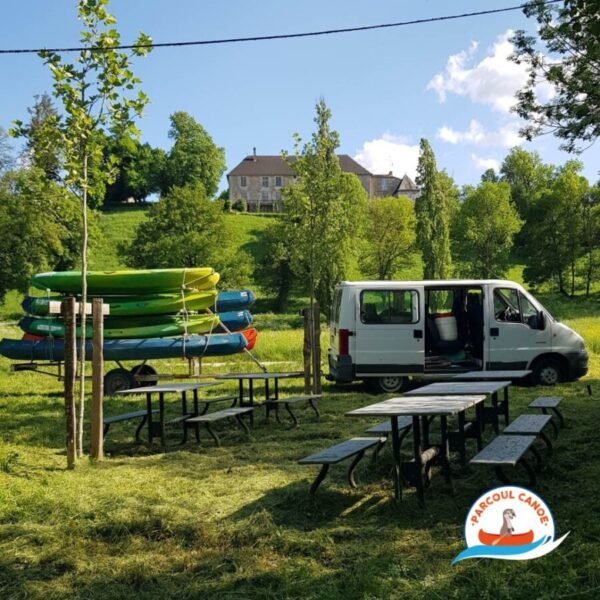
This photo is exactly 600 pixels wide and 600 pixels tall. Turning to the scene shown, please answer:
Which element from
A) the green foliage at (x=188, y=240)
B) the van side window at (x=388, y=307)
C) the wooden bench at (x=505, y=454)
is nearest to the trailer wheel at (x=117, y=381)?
the van side window at (x=388, y=307)

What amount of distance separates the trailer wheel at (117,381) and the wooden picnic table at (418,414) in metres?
7.98

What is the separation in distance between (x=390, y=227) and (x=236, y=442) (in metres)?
51.3

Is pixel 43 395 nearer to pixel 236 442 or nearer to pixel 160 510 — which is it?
pixel 236 442

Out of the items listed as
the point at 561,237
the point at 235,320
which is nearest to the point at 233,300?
the point at 235,320

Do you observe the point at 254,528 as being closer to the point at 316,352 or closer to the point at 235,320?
the point at 316,352

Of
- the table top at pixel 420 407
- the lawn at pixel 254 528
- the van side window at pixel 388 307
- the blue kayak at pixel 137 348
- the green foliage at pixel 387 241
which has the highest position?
the green foliage at pixel 387 241

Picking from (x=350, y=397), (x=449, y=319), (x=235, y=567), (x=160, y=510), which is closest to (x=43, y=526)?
(x=160, y=510)

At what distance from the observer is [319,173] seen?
20.5 m

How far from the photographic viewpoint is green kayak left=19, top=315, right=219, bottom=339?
42.2 feet

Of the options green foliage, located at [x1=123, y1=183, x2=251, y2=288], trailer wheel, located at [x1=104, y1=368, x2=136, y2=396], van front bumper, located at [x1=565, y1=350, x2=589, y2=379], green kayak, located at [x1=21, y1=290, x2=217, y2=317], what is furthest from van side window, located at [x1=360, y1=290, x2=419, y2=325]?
green foliage, located at [x1=123, y1=183, x2=251, y2=288]

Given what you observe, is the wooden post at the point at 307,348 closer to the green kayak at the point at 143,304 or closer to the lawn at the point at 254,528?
the lawn at the point at 254,528

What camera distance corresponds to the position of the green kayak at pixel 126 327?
42.2ft

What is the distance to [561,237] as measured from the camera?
53844mm

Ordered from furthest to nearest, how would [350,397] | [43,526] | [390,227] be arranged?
[390,227]
[350,397]
[43,526]
